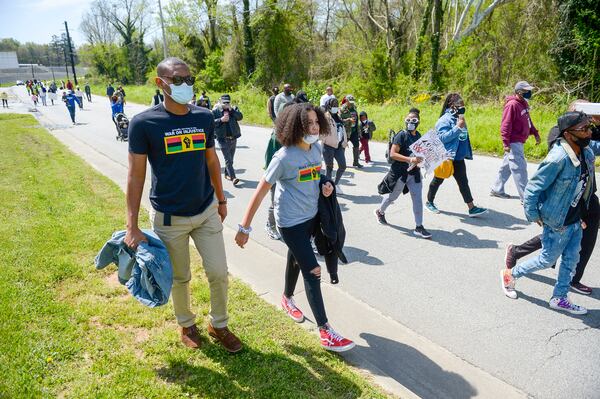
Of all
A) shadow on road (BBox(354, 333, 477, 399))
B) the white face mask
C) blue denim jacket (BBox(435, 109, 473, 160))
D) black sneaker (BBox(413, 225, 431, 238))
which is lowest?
shadow on road (BBox(354, 333, 477, 399))

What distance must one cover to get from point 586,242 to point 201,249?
3683 millimetres

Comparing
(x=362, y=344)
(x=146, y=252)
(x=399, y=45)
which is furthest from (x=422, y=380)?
(x=399, y=45)

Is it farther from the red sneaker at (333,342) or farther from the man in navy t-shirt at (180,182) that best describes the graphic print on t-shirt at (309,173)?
the red sneaker at (333,342)

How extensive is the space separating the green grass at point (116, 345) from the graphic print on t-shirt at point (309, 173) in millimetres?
1367

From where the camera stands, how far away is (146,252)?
10.3 ft

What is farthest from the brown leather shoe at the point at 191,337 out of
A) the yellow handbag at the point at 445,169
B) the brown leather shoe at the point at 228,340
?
the yellow handbag at the point at 445,169

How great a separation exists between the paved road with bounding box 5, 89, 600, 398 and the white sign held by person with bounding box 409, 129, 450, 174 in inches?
41.0

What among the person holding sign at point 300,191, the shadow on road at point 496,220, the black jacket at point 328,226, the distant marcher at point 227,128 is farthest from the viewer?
the distant marcher at point 227,128

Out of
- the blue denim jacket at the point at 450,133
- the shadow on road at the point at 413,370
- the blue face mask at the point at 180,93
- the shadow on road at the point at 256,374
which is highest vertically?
the blue face mask at the point at 180,93

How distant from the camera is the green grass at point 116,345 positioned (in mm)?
3172

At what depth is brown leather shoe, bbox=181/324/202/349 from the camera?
3658 millimetres

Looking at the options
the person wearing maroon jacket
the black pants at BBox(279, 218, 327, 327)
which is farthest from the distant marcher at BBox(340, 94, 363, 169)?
the black pants at BBox(279, 218, 327, 327)

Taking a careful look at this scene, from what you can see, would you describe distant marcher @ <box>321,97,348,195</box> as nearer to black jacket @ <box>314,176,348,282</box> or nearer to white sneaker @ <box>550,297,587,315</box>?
black jacket @ <box>314,176,348,282</box>

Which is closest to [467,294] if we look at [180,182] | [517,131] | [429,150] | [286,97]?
[429,150]
